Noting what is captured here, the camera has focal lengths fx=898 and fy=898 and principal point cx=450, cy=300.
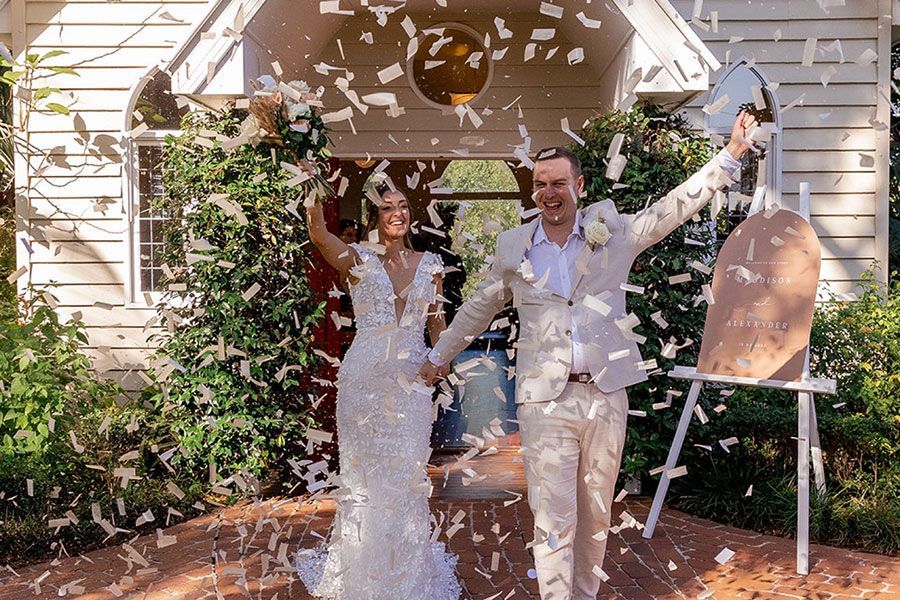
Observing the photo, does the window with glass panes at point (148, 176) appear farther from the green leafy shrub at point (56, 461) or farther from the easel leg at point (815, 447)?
the easel leg at point (815, 447)

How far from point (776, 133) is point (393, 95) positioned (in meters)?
4.15

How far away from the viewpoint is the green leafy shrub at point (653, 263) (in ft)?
23.1

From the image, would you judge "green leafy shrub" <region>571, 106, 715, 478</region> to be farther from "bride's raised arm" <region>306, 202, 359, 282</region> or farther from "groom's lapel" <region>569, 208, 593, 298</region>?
"groom's lapel" <region>569, 208, 593, 298</region>

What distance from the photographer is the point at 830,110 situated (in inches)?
380

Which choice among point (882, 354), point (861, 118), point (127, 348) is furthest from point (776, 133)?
point (127, 348)

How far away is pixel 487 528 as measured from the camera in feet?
20.6

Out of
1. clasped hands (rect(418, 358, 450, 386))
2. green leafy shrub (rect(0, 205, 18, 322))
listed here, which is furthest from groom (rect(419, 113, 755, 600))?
green leafy shrub (rect(0, 205, 18, 322))

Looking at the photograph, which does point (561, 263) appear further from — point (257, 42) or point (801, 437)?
point (257, 42)

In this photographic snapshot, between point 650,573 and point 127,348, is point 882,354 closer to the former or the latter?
point 650,573

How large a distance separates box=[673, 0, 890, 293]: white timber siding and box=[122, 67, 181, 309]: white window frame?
584cm

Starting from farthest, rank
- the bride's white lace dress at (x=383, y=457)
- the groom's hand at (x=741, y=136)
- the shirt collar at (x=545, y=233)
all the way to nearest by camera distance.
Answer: the bride's white lace dress at (x=383, y=457)
the shirt collar at (x=545, y=233)
the groom's hand at (x=741, y=136)

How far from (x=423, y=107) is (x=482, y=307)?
19.6ft

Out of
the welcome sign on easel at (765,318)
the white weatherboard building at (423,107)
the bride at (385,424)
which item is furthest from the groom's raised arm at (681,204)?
the white weatherboard building at (423,107)

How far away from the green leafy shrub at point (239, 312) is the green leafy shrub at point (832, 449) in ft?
10.6
